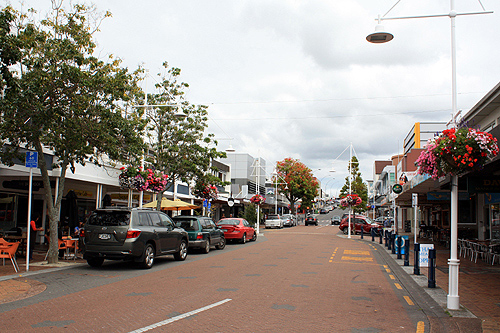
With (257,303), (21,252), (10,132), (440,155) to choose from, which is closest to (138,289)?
(257,303)

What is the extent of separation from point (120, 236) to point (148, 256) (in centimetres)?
132

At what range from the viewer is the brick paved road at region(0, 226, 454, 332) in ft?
22.9

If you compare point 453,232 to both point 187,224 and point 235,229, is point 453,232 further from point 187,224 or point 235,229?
point 235,229

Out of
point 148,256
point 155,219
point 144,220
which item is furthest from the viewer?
point 155,219

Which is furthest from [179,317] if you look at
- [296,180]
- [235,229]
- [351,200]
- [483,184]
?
[296,180]

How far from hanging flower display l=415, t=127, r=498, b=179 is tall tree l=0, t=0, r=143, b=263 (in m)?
9.45

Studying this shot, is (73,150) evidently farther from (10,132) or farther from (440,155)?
(440,155)

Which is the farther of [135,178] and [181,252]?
[135,178]

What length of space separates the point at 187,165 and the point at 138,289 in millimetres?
12191

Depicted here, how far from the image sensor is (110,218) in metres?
12.9

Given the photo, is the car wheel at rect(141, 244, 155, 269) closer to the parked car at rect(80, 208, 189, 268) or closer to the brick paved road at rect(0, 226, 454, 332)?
the parked car at rect(80, 208, 189, 268)

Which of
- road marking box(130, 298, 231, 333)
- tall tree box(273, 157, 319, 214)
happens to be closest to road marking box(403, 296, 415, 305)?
road marking box(130, 298, 231, 333)

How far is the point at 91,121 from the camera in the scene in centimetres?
1358

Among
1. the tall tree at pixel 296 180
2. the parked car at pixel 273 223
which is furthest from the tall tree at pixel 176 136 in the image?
the tall tree at pixel 296 180
